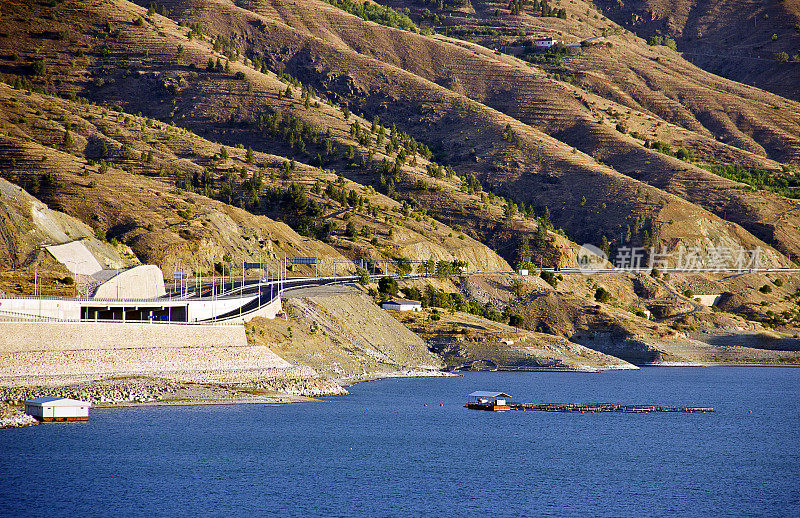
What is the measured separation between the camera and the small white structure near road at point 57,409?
60.0m

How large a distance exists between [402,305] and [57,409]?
6294cm

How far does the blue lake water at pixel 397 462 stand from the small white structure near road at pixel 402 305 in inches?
1431

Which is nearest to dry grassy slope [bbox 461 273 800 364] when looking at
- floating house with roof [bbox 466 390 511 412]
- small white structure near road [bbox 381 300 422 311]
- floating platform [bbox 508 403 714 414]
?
A: small white structure near road [bbox 381 300 422 311]

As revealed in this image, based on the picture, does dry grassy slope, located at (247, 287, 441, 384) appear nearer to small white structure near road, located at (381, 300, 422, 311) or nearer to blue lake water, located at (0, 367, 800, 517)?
small white structure near road, located at (381, 300, 422, 311)

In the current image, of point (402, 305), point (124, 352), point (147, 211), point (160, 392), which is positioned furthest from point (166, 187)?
point (160, 392)

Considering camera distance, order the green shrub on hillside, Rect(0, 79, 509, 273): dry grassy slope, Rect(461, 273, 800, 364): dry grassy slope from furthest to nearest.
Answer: the green shrub on hillside
Rect(0, 79, 509, 273): dry grassy slope
Rect(461, 273, 800, 364): dry grassy slope

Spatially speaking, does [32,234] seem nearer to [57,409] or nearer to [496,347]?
[57,409]

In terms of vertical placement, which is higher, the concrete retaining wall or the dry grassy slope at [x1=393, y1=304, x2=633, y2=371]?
the concrete retaining wall

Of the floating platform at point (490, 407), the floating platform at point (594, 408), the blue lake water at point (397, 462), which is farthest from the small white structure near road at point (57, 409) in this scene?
the floating platform at point (594, 408)

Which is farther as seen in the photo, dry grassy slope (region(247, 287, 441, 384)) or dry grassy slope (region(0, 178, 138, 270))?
dry grassy slope (region(0, 178, 138, 270))

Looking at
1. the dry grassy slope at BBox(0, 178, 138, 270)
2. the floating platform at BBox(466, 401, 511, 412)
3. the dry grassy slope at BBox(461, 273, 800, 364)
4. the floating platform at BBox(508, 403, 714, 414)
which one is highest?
the dry grassy slope at BBox(0, 178, 138, 270)

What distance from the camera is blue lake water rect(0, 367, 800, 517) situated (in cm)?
4644

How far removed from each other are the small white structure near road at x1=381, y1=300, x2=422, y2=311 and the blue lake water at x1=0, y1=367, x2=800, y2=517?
36356mm

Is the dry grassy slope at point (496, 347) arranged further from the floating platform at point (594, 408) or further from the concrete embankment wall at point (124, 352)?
the concrete embankment wall at point (124, 352)
